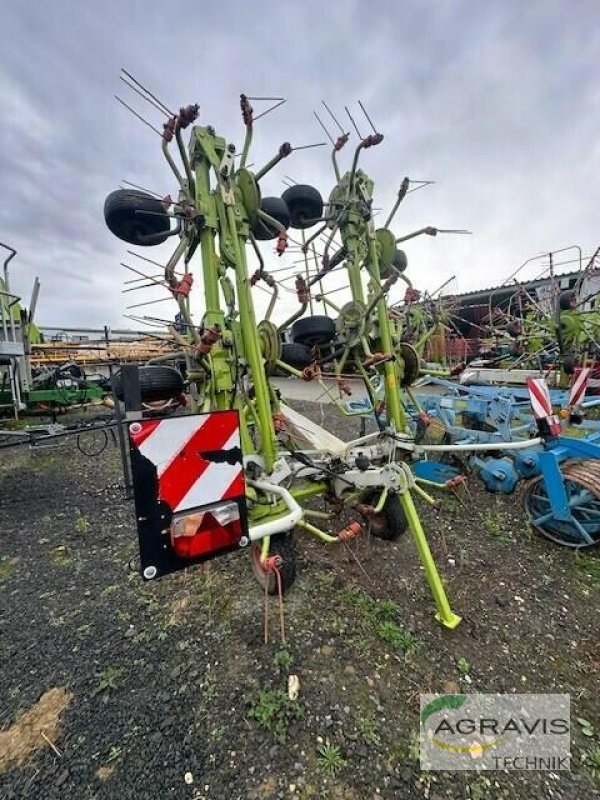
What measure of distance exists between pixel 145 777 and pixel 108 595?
153 centimetres

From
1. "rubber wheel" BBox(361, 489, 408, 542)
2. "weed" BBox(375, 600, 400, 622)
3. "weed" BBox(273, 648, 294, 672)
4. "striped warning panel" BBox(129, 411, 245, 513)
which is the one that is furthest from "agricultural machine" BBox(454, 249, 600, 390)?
"striped warning panel" BBox(129, 411, 245, 513)

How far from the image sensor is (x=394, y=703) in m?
2.01

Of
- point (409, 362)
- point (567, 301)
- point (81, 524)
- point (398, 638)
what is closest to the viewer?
point (398, 638)

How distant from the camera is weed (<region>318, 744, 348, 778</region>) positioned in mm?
1692

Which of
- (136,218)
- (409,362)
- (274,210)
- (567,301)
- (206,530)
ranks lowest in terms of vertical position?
(206,530)

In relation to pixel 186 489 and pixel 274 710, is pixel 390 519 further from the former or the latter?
pixel 186 489

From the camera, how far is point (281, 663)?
87.9 inches

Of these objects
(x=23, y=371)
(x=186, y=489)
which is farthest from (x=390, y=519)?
(x=23, y=371)

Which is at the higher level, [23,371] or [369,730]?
[23,371]

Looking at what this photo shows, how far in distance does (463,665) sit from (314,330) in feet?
8.73

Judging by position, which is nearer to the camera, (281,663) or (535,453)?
(281,663)

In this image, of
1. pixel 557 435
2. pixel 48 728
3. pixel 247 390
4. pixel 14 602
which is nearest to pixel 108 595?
pixel 14 602

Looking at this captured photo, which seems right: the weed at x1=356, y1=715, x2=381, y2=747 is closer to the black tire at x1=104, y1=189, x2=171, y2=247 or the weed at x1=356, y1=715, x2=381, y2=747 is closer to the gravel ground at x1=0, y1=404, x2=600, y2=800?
the gravel ground at x1=0, y1=404, x2=600, y2=800

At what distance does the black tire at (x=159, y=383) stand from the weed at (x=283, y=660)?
188 centimetres
